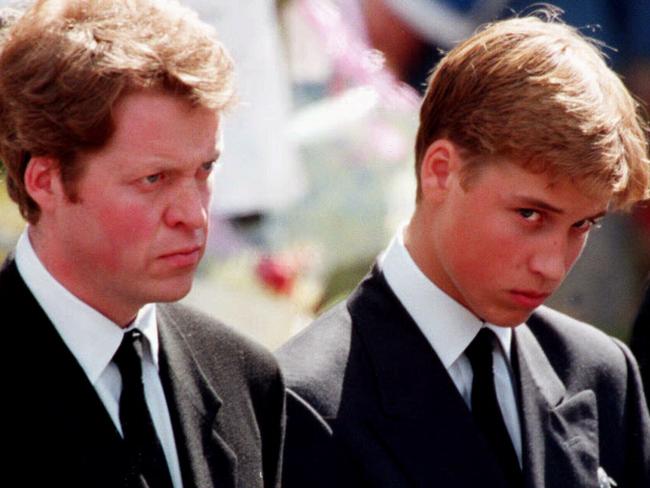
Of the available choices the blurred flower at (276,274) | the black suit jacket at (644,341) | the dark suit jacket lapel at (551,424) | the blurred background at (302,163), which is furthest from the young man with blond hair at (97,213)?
the blurred flower at (276,274)

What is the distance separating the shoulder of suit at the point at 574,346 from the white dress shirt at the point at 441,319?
22 cm

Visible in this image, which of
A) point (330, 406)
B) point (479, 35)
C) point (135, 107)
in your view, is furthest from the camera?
point (479, 35)

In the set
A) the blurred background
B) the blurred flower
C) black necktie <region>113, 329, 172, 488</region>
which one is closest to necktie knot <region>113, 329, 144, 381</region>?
black necktie <region>113, 329, 172, 488</region>

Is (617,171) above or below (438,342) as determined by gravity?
above

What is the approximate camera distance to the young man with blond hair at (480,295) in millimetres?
2715

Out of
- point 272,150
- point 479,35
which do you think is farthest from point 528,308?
point 272,150

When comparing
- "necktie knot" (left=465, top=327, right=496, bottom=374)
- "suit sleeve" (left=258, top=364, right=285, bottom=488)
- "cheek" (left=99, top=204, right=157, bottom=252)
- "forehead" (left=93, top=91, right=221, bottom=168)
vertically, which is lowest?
"suit sleeve" (left=258, top=364, right=285, bottom=488)

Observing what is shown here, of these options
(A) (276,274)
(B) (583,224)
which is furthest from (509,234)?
(A) (276,274)

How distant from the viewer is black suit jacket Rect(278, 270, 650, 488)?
8.78 feet

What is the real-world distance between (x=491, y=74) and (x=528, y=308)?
0.48m

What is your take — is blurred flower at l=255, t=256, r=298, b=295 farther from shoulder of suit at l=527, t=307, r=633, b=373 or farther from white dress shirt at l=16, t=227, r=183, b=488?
white dress shirt at l=16, t=227, r=183, b=488

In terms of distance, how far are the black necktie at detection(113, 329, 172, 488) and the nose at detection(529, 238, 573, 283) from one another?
31.3 inches

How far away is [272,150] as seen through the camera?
15.0ft

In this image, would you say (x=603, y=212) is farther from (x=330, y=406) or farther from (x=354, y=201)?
(x=354, y=201)
